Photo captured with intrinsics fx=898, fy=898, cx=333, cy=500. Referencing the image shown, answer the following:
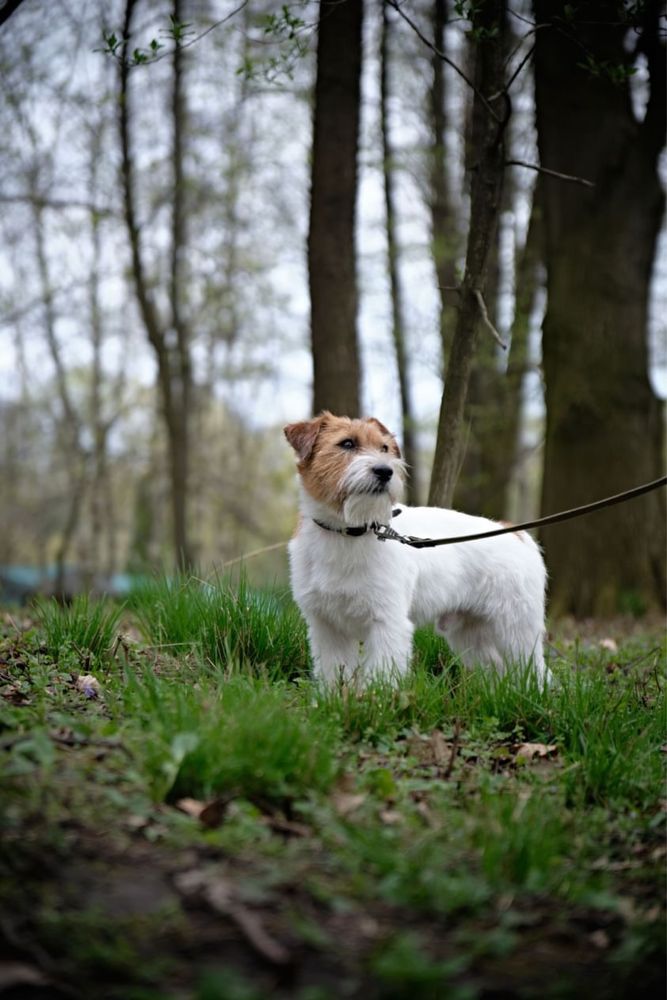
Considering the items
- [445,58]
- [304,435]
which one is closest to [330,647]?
[304,435]

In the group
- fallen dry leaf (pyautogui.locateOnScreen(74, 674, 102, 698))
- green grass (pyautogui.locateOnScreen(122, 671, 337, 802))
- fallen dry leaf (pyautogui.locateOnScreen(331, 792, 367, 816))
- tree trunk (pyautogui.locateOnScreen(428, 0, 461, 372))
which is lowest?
fallen dry leaf (pyautogui.locateOnScreen(331, 792, 367, 816))

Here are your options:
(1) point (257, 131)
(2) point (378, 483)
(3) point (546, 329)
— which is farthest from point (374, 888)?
(1) point (257, 131)

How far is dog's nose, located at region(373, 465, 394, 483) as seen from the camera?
16.8 feet

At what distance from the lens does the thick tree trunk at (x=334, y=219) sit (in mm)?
9383

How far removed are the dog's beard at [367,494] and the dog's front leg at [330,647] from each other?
2.25 feet

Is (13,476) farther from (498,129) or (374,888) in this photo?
(374,888)

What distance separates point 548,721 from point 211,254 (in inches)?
810

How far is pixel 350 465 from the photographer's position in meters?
5.23

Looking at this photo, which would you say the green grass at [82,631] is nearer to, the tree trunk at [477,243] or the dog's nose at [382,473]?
the dog's nose at [382,473]

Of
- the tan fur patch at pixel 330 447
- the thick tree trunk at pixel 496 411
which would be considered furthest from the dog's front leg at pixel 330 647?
the thick tree trunk at pixel 496 411

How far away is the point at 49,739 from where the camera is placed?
344 centimetres

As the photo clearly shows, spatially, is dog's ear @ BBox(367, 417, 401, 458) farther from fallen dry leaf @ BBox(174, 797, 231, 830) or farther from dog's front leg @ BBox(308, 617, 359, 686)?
fallen dry leaf @ BBox(174, 797, 231, 830)

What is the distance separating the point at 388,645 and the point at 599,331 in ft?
22.8

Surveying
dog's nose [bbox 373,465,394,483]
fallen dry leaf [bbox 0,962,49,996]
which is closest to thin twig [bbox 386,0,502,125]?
dog's nose [bbox 373,465,394,483]
